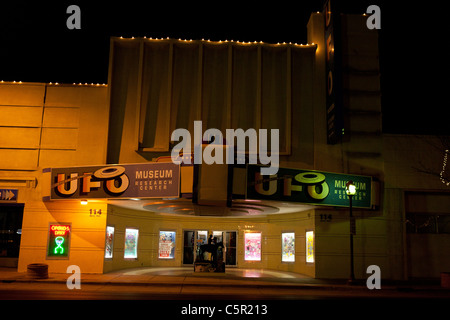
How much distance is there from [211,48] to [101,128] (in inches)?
289

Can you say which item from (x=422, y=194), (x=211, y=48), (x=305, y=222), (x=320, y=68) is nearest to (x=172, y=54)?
(x=211, y=48)

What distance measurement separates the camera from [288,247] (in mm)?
26016

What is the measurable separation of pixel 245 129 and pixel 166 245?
9.50 meters

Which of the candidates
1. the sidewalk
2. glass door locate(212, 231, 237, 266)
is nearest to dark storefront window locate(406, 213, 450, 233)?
the sidewalk

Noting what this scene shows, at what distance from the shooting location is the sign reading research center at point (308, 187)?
19625mm

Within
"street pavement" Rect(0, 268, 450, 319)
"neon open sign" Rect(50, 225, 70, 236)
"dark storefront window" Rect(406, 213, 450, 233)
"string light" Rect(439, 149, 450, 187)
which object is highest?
"string light" Rect(439, 149, 450, 187)

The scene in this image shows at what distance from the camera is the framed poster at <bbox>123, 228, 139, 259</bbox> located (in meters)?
25.5

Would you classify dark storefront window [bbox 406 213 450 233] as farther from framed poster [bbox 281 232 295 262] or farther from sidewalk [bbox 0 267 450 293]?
framed poster [bbox 281 232 295 262]

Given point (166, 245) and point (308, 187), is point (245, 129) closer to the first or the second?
point (308, 187)

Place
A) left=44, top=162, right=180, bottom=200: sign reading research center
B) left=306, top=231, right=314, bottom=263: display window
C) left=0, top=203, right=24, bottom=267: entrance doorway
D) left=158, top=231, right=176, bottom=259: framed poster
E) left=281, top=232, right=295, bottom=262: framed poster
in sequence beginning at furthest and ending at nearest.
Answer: left=158, top=231, right=176, bottom=259: framed poster < left=281, top=232, right=295, bottom=262: framed poster < left=0, top=203, right=24, bottom=267: entrance doorway < left=306, top=231, right=314, bottom=263: display window < left=44, top=162, right=180, bottom=200: sign reading research center

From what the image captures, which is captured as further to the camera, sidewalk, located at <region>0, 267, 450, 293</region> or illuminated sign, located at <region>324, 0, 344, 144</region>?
illuminated sign, located at <region>324, 0, 344, 144</region>

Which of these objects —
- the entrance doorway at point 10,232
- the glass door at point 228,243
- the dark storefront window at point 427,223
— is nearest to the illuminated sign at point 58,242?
the entrance doorway at point 10,232

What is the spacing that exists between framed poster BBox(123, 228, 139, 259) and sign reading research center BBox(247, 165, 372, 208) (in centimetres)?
960

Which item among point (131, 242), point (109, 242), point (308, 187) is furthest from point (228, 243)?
point (308, 187)
